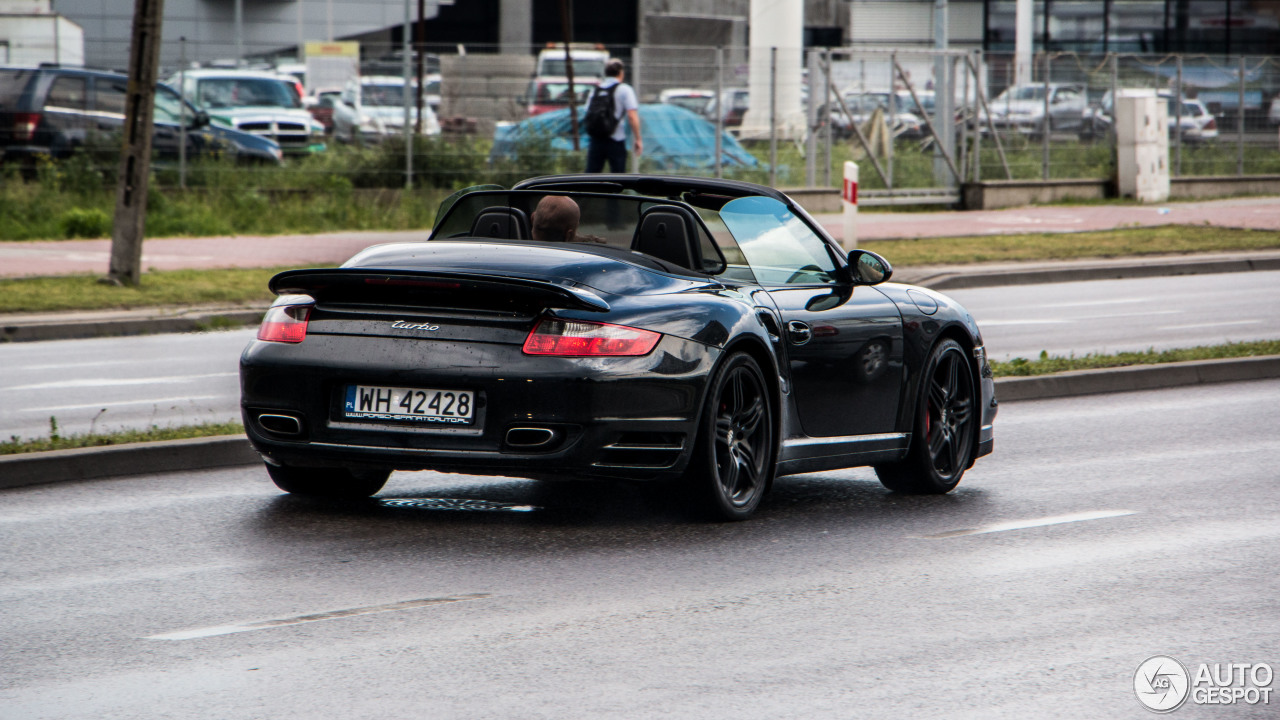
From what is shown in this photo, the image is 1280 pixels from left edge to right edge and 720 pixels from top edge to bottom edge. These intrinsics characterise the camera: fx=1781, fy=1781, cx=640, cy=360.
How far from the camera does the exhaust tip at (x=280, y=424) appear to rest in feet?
21.8

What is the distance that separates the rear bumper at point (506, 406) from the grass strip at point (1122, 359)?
17.3 ft

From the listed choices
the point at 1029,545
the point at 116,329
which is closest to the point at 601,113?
the point at 116,329

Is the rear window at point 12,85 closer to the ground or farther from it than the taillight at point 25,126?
farther from it

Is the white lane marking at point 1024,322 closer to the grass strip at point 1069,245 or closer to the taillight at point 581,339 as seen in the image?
the grass strip at point 1069,245

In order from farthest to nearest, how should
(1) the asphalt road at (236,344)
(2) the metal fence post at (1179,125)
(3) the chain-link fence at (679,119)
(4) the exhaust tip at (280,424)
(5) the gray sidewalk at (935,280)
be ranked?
(2) the metal fence post at (1179,125), (3) the chain-link fence at (679,119), (5) the gray sidewalk at (935,280), (1) the asphalt road at (236,344), (4) the exhaust tip at (280,424)

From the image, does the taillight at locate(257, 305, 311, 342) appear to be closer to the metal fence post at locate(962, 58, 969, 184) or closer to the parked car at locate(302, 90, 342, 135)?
the parked car at locate(302, 90, 342, 135)

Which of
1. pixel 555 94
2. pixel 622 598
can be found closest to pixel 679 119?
pixel 555 94

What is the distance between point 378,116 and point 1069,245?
9.84 meters

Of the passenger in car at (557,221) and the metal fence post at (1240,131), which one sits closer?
the passenger in car at (557,221)

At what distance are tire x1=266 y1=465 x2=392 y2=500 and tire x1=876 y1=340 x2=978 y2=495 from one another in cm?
228

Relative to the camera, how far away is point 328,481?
730cm

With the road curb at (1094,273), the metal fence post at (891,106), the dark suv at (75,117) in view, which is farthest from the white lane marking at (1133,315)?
the dark suv at (75,117)

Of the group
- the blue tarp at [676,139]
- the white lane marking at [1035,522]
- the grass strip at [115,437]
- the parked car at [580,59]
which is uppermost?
the parked car at [580,59]

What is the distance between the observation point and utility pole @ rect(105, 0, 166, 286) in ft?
51.7
